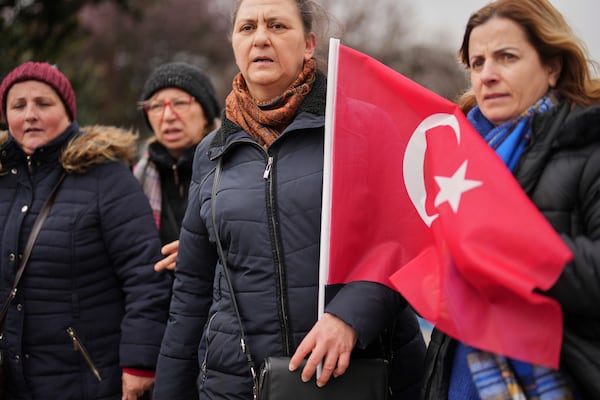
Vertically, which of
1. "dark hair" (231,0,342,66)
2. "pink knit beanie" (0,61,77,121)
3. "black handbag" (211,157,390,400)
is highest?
"dark hair" (231,0,342,66)

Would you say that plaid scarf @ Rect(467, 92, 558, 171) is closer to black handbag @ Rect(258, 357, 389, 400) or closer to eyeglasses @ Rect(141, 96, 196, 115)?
black handbag @ Rect(258, 357, 389, 400)

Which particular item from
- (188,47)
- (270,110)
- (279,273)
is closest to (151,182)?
(270,110)

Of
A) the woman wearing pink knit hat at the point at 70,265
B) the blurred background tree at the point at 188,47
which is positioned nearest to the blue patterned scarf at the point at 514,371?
the woman wearing pink knit hat at the point at 70,265

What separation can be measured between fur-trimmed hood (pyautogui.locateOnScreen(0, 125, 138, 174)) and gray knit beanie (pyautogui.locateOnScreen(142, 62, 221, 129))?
1.58 ft

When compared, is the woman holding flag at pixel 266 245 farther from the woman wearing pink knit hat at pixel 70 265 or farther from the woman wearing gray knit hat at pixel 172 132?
the woman wearing gray knit hat at pixel 172 132

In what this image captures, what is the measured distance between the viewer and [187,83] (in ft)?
14.0

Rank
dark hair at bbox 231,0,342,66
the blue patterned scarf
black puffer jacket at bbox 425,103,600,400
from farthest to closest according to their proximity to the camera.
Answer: dark hair at bbox 231,0,342,66 < the blue patterned scarf < black puffer jacket at bbox 425,103,600,400

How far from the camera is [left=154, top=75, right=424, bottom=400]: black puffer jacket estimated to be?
267 centimetres

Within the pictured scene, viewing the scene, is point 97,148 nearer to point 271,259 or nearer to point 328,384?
point 271,259

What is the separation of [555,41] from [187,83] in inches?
97.2

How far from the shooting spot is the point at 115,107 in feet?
80.8

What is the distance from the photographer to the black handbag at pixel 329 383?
2.50 m

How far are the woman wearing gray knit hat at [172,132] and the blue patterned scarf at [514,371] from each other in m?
2.20

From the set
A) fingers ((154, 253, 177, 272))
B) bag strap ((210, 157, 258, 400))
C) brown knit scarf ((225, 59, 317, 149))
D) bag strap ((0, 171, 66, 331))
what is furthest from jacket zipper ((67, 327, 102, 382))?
brown knit scarf ((225, 59, 317, 149))
